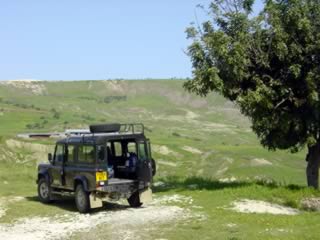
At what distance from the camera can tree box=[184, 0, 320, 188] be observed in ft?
66.9

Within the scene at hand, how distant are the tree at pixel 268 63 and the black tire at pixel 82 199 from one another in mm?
6592

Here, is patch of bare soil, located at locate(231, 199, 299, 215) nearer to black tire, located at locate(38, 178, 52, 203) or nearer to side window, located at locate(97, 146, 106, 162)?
side window, located at locate(97, 146, 106, 162)

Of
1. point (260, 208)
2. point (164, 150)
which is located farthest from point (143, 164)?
point (164, 150)

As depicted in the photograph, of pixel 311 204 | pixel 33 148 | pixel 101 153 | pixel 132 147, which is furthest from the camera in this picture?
pixel 33 148

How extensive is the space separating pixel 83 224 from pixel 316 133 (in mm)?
11363

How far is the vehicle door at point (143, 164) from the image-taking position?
17.3 m

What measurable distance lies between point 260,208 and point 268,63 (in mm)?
6605

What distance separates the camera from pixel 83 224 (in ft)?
48.8

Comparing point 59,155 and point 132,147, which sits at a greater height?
point 132,147

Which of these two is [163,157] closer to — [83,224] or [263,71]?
[263,71]

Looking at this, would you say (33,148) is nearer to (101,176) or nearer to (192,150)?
(192,150)

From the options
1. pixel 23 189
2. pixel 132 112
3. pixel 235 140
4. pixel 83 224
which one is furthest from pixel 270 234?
pixel 132 112

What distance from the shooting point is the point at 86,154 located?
1686 centimetres

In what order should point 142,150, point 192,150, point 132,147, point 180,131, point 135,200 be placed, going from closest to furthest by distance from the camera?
point 142,150
point 135,200
point 132,147
point 192,150
point 180,131
